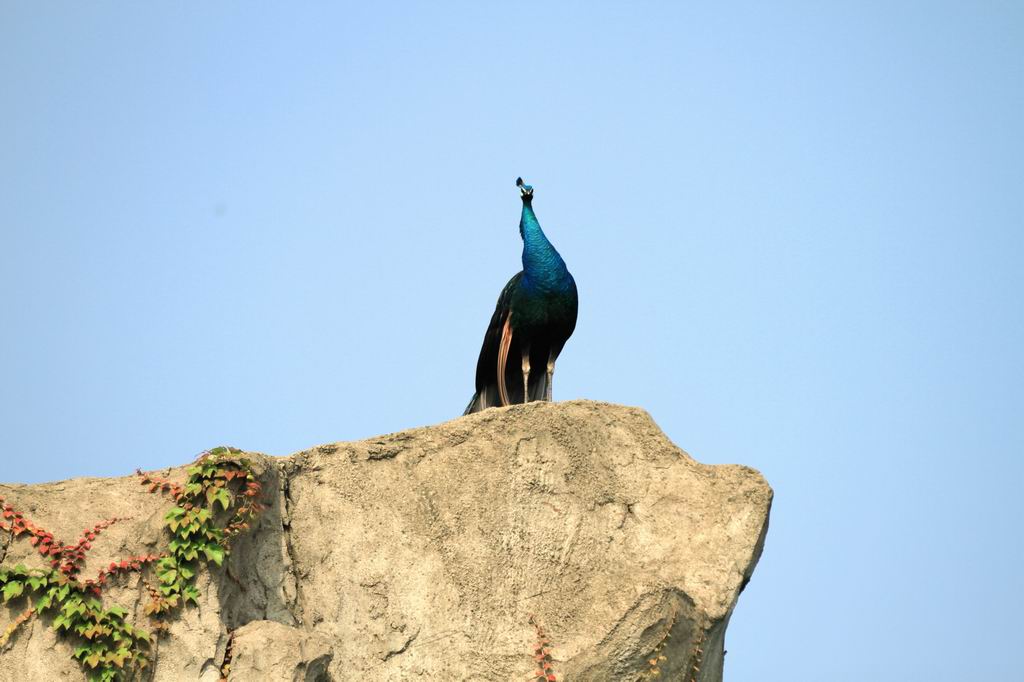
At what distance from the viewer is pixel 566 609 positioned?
9367 millimetres

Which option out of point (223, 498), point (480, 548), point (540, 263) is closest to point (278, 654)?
point (223, 498)

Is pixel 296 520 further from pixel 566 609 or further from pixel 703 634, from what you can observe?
pixel 703 634

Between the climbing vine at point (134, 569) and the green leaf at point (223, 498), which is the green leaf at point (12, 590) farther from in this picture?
the green leaf at point (223, 498)

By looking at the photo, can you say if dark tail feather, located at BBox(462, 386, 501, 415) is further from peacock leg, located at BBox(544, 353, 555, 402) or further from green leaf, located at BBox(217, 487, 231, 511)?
green leaf, located at BBox(217, 487, 231, 511)

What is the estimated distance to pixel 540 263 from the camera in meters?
12.0

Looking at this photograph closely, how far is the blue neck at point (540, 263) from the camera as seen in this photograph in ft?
39.3

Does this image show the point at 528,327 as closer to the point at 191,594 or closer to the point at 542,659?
the point at 542,659

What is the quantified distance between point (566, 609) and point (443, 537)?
3.30 feet

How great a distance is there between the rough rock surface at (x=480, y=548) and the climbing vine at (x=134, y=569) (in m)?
0.09

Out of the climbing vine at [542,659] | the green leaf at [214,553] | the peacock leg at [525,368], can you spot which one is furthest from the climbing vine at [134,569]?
the peacock leg at [525,368]

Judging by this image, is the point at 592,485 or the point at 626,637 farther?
the point at 592,485

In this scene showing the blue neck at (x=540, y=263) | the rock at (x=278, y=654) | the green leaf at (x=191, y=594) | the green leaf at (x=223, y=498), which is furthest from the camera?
the blue neck at (x=540, y=263)

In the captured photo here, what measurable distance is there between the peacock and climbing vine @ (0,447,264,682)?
3.47 meters

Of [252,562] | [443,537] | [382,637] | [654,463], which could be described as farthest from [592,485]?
[252,562]
